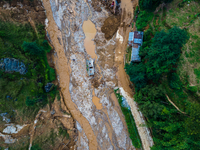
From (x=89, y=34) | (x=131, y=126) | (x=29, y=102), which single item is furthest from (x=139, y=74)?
(x=29, y=102)

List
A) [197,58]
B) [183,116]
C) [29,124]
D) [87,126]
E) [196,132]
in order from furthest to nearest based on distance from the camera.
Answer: [87,126]
[29,124]
[197,58]
[183,116]
[196,132]

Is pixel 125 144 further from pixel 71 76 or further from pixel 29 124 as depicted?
pixel 29 124

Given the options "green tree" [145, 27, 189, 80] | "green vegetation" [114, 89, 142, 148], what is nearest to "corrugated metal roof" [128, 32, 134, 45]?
"green tree" [145, 27, 189, 80]

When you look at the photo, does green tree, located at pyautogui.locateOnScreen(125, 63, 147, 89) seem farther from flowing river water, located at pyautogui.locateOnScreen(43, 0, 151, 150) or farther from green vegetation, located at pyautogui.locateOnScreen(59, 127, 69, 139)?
green vegetation, located at pyautogui.locateOnScreen(59, 127, 69, 139)

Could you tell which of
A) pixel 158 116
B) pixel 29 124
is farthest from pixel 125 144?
pixel 29 124

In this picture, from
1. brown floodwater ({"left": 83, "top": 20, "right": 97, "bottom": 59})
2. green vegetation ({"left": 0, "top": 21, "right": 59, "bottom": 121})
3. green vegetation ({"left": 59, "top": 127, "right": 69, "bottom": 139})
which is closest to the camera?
green vegetation ({"left": 0, "top": 21, "right": 59, "bottom": 121})

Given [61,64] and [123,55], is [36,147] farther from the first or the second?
[123,55]
